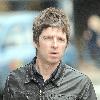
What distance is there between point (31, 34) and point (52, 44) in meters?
2.72

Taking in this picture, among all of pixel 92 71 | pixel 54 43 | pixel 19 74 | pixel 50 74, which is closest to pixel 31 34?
pixel 92 71

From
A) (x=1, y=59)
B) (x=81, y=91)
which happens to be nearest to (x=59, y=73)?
(x=81, y=91)

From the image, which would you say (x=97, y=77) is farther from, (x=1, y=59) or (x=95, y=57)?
(x=1, y=59)

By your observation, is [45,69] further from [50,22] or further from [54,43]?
[50,22]

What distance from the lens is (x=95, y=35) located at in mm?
6012

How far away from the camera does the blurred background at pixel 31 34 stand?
5828mm

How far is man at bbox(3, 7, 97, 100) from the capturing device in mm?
3107

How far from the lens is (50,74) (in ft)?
10.5

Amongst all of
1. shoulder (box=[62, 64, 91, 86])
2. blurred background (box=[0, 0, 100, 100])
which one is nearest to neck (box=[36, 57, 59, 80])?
shoulder (box=[62, 64, 91, 86])

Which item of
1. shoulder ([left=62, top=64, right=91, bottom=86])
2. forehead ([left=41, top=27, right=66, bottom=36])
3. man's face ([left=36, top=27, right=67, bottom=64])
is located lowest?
shoulder ([left=62, top=64, right=91, bottom=86])

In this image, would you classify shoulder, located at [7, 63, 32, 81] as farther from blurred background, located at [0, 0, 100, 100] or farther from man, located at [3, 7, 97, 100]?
blurred background, located at [0, 0, 100, 100]

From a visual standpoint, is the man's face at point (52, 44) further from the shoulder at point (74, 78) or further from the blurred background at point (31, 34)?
the blurred background at point (31, 34)

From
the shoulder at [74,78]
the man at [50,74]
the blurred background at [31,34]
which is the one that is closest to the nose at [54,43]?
the man at [50,74]

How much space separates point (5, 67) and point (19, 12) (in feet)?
2.44
